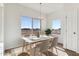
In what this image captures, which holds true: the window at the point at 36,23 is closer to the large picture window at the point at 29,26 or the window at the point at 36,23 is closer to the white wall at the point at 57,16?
the large picture window at the point at 29,26

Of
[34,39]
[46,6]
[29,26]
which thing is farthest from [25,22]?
[46,6]

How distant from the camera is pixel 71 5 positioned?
1.46m

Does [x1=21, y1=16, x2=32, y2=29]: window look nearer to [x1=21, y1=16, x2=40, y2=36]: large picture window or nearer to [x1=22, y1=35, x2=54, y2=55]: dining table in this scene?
[x1=21, y1=16, x2=40, y2=36]: large picture window

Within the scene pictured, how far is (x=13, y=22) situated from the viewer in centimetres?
149

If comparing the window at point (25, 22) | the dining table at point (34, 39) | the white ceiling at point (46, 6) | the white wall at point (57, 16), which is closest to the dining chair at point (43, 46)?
the dining table at point (34, 39)

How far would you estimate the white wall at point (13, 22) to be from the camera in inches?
57.3

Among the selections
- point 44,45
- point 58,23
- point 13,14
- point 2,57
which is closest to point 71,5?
point 58,23

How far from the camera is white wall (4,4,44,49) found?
4.78 feet

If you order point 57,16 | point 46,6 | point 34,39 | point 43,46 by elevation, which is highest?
point 46,6

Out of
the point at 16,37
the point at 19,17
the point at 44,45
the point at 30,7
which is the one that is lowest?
the point at 44,45

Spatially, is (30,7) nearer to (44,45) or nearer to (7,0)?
(7,0)

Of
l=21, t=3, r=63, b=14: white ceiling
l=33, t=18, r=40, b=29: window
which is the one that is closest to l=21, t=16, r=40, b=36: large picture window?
l=33, t=18, r=40, b=29: window

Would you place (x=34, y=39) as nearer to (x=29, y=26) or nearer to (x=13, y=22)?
(x=29, y=26)

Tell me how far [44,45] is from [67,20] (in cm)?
56
